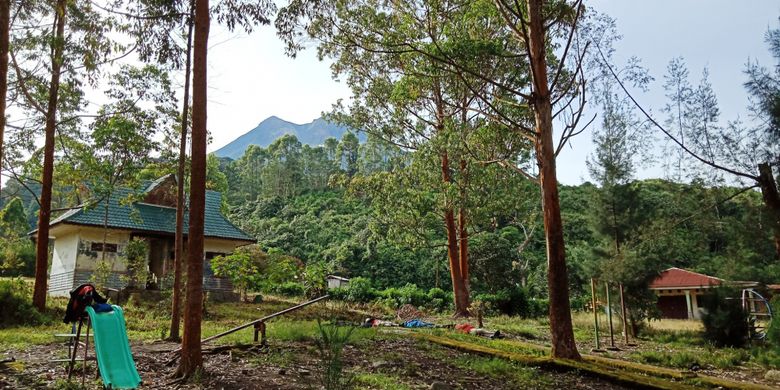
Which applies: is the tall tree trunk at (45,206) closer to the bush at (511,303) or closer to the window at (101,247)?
the window at (101,247)

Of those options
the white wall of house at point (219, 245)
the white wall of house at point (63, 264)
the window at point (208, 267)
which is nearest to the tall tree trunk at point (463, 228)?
the white wall of house at point (219, 245)

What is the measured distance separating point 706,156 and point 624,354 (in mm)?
4490

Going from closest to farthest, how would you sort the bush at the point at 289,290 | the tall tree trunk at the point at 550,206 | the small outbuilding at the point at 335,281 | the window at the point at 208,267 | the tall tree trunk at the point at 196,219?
the tall tree trunk at the point at 196,219 → the tall tree trunk at the point at 550,206 → the window at the point at 208,267 → the bush at the point at 289,290 → the small outbuilding at the point at 335,281

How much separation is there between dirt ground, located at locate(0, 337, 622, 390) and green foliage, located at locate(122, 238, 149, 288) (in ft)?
32.2

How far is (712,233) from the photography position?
489 inches

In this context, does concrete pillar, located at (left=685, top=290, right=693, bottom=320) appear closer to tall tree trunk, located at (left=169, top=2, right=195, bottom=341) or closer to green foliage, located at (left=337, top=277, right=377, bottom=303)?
green foliage, located at (left=337, top=277, right=377, bottom=303)

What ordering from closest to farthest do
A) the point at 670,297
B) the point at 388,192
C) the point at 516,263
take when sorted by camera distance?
the point at 388,192 < the point at 670,297 < the point at 516,263

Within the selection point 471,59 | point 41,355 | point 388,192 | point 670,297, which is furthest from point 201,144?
point 670,297

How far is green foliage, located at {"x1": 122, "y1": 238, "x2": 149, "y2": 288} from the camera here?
18.5 metres

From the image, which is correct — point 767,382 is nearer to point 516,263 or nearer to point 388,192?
point 388,192

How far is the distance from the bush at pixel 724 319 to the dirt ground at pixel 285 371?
6.71 meters

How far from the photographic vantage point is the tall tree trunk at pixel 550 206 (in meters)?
8.77

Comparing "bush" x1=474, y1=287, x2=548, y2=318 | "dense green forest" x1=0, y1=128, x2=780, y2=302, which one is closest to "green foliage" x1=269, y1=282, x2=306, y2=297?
"dense green forest" x1=0, y1=128, x2=780, y2=302

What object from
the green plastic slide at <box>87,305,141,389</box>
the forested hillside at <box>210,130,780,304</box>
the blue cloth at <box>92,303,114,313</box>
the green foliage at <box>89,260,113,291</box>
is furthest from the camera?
the green foliage at <box>89,260,113,291</box>
